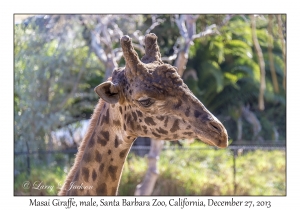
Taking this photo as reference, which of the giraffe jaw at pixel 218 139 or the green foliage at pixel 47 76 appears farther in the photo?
the green foliage at pixel 47 76

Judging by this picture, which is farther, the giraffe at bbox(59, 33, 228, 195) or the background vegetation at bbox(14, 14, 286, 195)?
the background vegetation at bbox(14, 14, 286, 195)

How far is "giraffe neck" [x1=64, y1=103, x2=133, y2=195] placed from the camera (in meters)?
4.56

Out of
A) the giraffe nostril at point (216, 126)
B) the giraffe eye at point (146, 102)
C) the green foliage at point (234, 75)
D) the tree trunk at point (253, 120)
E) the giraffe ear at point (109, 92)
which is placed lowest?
the tree trunk at point (253, 120)

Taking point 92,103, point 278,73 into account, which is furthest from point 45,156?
point 278,73

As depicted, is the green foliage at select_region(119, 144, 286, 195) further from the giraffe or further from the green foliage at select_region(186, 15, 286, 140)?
the giraffe

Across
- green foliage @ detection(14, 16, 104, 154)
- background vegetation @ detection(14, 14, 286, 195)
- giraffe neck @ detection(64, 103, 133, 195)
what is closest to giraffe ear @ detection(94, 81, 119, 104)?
giraffe neck @ detection(64, 103, 133, 195)

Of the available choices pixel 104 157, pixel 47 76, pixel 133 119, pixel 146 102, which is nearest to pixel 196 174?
pixel 47 76

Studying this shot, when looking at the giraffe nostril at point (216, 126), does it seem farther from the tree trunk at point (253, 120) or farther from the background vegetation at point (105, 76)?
the tree trunk at point (253, 120)

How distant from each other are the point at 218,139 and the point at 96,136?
4.00 ft

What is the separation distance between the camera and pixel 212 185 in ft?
46.3

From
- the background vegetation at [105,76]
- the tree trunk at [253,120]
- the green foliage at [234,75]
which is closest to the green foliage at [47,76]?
the background vegetation at [105,76]

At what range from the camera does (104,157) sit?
4.59 meters

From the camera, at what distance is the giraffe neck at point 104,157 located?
4.56 meters
